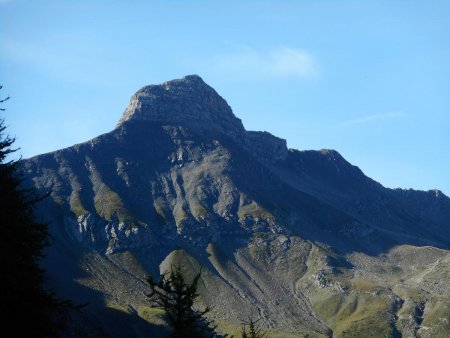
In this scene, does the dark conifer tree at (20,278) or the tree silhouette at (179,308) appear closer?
the dark conifer tree at (20,278)

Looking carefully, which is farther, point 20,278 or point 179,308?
point 179,308

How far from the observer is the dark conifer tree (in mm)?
22094

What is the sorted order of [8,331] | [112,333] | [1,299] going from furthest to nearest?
1. [112,333]
2. [8,331]
3. [1,299]

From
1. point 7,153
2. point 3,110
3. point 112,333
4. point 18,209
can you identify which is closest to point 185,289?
point 18,209

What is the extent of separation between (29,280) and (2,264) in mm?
3071

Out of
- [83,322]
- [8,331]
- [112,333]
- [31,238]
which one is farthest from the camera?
[112,333]

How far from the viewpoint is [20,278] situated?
81.5ft

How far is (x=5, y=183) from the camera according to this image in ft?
92.7

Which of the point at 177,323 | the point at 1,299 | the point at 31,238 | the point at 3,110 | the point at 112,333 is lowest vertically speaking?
the point at 112,333

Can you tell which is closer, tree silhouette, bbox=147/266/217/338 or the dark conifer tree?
the dark conifer tree

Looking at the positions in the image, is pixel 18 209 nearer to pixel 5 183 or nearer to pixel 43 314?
pixel 5 183

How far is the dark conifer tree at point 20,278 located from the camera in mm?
22094

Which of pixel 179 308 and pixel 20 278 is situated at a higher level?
pixel 20 278

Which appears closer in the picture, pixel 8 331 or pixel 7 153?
pixel 8 331
